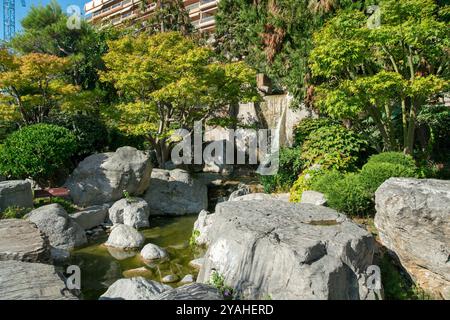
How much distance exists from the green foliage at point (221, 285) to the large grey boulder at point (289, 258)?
0.05m

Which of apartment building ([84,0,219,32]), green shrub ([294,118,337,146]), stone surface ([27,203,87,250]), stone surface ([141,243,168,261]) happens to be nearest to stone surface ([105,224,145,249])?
stone surface ([141,243,168,261])

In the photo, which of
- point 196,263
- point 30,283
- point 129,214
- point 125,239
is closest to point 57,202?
point 129,214

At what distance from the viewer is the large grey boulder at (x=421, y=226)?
552cm

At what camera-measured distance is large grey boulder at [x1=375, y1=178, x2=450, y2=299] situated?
552 cm

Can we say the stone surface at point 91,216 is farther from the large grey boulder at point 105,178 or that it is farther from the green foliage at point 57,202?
the large grey boulder at point 105,178

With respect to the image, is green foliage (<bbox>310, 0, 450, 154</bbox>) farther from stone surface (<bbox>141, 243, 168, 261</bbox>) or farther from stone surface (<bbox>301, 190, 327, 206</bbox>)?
stone surface (<bbox>141, 243, 168, 261</bbox>)

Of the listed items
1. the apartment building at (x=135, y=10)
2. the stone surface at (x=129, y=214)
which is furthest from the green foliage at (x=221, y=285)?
the apartment building at (x=135, y=10)

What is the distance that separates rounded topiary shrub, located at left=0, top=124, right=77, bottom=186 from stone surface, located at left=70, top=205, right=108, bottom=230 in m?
1.74

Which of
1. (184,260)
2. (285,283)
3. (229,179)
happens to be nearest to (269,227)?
(285,283)

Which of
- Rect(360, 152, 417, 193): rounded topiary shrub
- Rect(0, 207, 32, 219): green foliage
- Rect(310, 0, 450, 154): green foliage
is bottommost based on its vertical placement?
Rect(0, 207, 32, 219): green foliage

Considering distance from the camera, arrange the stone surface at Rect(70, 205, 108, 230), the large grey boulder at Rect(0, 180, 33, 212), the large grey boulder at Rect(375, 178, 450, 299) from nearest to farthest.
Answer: the large grey boulder at Rect(375, 178, 450, 299), the large grey boulder at Rect(0, 180, 33, 212), the stone surface at Rect(70, 205, 108, 230)

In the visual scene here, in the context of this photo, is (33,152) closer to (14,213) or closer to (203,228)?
(14,213)
